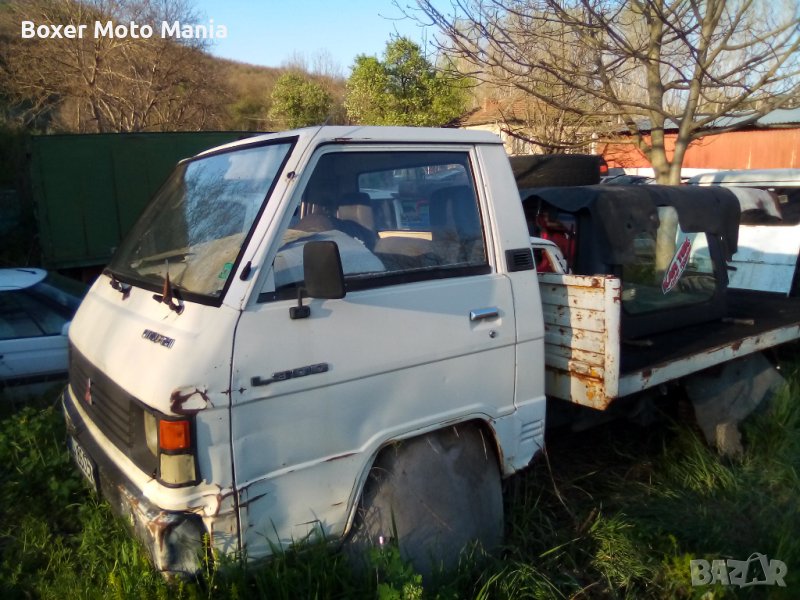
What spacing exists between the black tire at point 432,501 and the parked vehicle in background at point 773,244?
378 cm

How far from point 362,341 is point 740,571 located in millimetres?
2145

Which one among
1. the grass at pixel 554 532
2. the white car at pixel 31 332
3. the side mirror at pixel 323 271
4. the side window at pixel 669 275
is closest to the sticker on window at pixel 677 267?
the side window at pixel 669 275

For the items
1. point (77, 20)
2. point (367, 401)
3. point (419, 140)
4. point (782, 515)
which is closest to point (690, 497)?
point (782, 515)

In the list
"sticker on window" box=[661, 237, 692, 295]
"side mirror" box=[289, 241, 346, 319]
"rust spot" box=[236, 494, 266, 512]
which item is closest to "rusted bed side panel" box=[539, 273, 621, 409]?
"sticker on window" box=[661, 237, 692, 295]

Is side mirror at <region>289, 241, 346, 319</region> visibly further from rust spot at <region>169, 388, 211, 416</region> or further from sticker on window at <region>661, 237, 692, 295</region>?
sticker on window at <region>661, 237, 692, 295</region>

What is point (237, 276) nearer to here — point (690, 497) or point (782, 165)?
point (690, 497)

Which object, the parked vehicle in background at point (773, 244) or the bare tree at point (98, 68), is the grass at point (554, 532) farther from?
the bare tree at point (98, 68)

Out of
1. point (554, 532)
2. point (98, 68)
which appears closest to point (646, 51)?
point (554, 532)

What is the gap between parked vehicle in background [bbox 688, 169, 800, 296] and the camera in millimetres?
5711

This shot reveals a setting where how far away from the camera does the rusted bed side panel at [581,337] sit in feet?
10.1

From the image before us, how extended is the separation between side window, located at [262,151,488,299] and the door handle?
192 millimetres

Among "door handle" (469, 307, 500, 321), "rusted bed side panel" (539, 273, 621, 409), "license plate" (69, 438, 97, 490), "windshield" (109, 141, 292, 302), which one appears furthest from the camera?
"rusted bed side panel" (539, 273, 621, 409)

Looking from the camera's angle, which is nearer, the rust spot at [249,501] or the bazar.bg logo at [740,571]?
the rust spot at [249,501]

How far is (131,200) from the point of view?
892 centimetres
